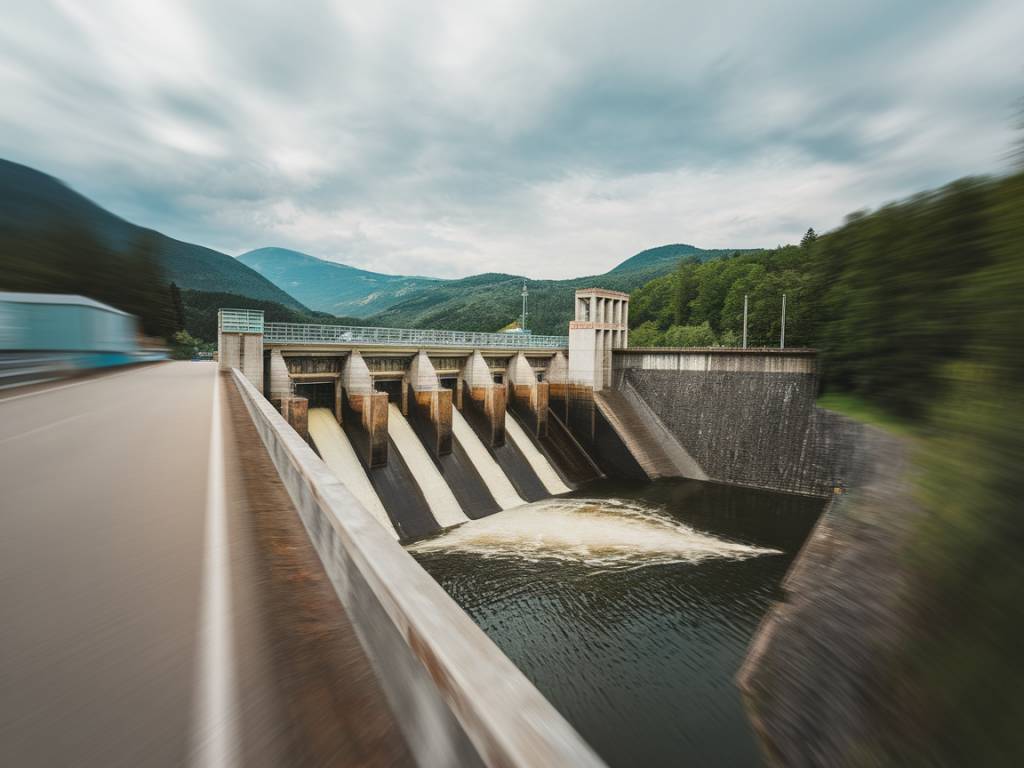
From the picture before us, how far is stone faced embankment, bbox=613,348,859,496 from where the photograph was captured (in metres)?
23.2

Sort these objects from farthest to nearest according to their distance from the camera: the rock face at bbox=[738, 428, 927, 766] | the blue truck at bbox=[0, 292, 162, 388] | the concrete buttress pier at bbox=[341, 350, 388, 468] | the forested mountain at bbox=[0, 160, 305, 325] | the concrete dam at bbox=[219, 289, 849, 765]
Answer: the forested mountain at bbox=[0, 160, 305, 325], the concrete buttress pier at bbox=[341, 350, 388, 468], the blue truck at bbox=[0, 292, 162, 388], the rock face at bbox=[738, 428, 927, 766], the concrete dam at bbox=[219, 289, 849, 765]

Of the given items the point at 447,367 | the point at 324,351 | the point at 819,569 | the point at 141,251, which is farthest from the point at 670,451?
the point at 141,251

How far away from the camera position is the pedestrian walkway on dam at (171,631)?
74.8 inches

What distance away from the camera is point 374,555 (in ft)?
8.03

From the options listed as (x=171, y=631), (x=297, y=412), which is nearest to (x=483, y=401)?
(x=297, y=412)

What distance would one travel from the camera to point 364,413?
18.4 m

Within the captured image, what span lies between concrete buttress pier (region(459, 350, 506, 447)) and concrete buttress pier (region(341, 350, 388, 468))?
19.1 feet

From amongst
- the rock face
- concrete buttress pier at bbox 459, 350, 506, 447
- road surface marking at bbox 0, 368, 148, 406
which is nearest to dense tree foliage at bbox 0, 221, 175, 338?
road surface marking at bbox 0, 368, 148, 406

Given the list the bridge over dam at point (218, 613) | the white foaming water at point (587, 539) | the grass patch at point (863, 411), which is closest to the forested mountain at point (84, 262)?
the bridge over dam at point (218, 613)

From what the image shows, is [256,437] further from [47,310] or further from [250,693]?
[47,310]

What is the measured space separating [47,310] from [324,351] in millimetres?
8042

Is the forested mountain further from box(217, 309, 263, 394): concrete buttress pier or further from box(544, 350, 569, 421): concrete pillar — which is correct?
box(544, 350, 569, 421): concrete pillar

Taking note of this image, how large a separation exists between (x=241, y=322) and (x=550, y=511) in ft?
43.7

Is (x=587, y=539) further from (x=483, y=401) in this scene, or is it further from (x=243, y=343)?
(x=243, y=343)
